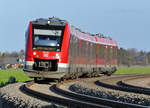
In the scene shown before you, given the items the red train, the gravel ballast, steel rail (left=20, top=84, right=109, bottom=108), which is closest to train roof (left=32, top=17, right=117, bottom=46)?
the red train

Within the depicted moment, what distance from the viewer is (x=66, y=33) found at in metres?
19.6

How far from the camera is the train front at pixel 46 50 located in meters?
19.0

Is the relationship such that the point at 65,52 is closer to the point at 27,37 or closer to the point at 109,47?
the point at 27,37

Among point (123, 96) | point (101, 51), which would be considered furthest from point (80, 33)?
point (123, 96)

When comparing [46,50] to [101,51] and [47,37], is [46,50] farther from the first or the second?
[101,51]

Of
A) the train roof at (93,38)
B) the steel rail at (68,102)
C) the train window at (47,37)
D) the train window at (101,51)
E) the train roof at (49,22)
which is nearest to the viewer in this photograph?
the steel rail at (68,102)

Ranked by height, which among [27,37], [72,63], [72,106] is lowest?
[72,106]

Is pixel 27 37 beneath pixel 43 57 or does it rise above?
above

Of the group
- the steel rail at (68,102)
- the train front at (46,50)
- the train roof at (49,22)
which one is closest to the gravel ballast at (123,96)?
the steel rail at (68,102)

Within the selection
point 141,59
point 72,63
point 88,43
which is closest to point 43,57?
point 72,63

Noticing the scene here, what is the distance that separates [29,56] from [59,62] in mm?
1747

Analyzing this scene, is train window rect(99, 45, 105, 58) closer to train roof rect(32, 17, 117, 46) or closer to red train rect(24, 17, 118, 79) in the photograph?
train roof rect(32, 17, 117, 46)

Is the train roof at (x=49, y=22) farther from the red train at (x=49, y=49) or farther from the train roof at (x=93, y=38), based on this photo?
the train roof at (x=93, y=38)

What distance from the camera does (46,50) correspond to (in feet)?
62.3
